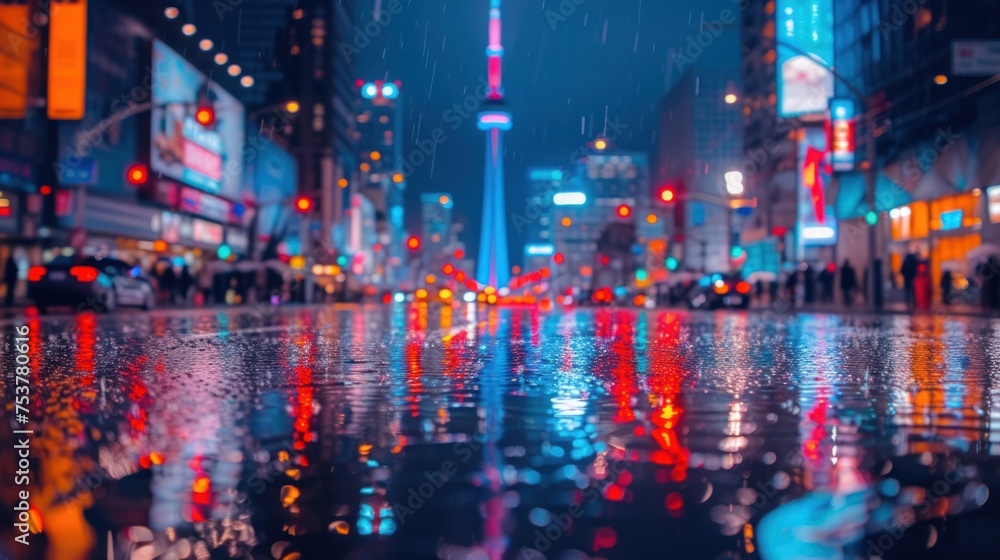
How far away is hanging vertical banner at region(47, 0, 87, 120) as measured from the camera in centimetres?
4862

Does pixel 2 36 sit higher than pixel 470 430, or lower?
higher

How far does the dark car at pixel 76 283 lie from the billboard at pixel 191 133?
22.9 m

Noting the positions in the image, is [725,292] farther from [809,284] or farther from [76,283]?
[76,283]

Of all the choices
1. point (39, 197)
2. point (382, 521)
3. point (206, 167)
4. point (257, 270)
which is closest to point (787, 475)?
point (382, 521)

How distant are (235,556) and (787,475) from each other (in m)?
2.28

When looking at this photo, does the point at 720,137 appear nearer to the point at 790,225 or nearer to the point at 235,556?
the point at 790,225

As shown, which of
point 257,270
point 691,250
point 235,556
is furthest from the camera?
point 691,250

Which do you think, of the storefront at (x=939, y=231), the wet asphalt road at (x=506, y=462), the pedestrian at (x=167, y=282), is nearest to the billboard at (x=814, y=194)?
the storefront at (x=939, y=231)

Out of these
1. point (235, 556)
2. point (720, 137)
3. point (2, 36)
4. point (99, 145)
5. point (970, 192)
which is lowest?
point (235, 556)

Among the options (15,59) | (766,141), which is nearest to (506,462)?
(15,59)

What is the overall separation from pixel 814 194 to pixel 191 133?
115ft

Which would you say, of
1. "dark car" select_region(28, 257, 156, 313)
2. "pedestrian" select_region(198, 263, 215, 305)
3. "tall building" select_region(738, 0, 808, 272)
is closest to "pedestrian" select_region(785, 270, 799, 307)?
"tall building" select_region(738, 0, 808, 272)

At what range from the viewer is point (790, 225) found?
63.0 meters

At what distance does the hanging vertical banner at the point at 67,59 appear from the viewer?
1914 inches
